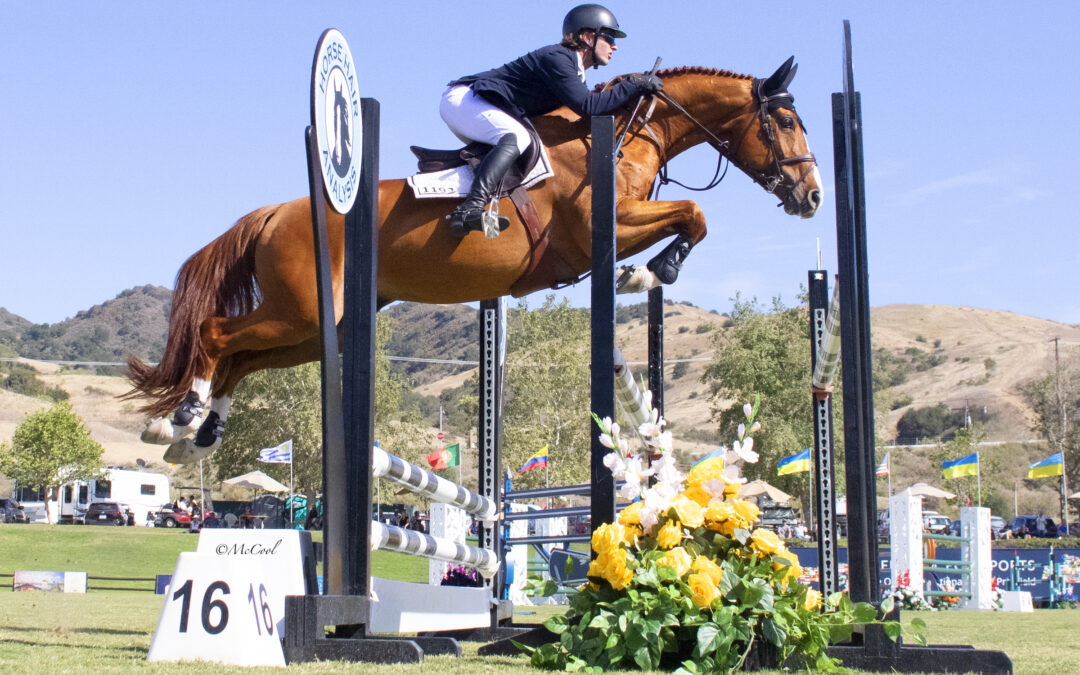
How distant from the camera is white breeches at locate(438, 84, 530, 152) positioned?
14.8 ft

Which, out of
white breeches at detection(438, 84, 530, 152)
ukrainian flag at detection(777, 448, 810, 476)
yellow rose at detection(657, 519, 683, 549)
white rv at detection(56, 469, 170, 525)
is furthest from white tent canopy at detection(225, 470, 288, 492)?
yellow rose at detection(657, 519, 683, 549)

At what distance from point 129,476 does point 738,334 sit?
24143mm

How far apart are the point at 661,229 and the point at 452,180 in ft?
3.07

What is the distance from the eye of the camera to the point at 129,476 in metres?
40.1

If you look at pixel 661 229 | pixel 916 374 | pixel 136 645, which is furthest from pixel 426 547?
pixel 916 374

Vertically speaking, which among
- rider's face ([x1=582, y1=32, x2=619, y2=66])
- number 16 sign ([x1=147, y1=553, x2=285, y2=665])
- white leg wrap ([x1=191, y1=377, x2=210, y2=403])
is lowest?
number 16 sign ([x1=147, y1=553, x2=285, y2=665])

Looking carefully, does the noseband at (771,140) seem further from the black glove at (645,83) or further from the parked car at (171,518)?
the parked car at (171,518)

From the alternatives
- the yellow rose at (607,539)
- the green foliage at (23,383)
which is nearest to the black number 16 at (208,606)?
the yellow rose at (607,539)

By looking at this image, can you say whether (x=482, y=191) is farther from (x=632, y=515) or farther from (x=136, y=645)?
(x=136, y=645)

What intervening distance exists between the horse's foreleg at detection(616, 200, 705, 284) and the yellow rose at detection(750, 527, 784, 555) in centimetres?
172

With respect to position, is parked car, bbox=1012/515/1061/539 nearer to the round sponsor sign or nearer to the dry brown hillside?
the round sponsor sign

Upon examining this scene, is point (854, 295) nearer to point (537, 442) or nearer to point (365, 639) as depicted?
point (365, 639)

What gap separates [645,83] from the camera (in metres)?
4.64

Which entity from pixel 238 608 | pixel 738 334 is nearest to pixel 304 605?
pixel 238 608
